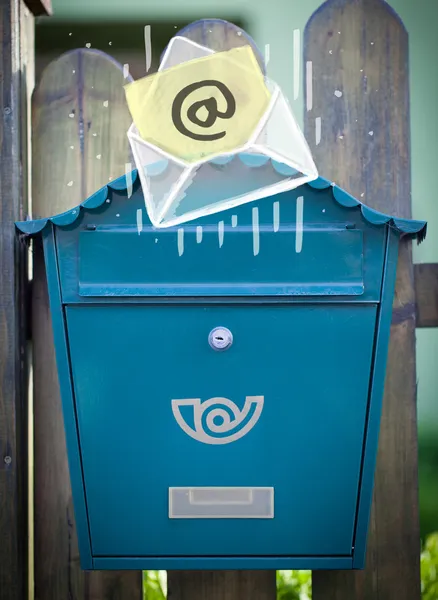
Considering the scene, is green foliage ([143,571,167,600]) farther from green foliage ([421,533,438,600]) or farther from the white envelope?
the white envelope

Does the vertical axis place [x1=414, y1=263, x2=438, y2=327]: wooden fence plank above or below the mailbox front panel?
above

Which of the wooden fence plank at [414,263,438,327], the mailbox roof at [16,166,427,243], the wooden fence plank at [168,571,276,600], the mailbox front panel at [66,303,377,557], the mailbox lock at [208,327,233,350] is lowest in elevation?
the wooden fence plank at [168,571,276,600]

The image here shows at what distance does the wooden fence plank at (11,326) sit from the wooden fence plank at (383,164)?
0.76 meters

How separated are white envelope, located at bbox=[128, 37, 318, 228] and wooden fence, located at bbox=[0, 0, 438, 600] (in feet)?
0.68

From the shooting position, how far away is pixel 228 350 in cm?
147

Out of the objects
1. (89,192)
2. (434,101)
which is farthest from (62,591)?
(434,101)

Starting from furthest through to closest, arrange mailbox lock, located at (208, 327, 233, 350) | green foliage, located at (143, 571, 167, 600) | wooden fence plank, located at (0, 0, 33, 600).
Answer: green foliage, located at (143, 571, 167, 600), wooden fence plank, located at (0, 0, 33, 600), mailbox lock, located at (208, 327, 233, 350)

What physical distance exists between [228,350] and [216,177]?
0.38 meters

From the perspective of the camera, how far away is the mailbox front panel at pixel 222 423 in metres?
1.47

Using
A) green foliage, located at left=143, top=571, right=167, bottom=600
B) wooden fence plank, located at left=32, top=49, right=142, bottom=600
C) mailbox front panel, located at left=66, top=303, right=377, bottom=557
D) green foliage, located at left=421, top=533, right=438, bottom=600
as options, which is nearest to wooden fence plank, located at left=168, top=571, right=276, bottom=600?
wooden fence plank, located at left=32, top=49, right=142, bottom=600

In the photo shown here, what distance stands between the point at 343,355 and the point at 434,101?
87.0 inches

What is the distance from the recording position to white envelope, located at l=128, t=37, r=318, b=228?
148cm

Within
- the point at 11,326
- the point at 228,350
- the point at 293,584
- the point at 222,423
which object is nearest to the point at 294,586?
the point at 293,584

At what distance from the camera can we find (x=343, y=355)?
147 centimetres
